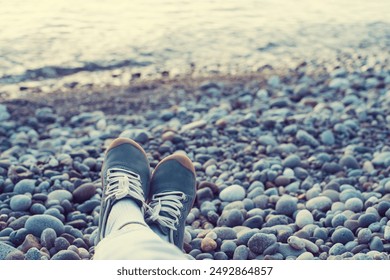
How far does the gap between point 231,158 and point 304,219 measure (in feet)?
3.03

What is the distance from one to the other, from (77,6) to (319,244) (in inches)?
183

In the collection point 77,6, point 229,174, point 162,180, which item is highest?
point 77,6

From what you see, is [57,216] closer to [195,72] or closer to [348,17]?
[195,72]

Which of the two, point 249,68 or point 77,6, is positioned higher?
point 77,6

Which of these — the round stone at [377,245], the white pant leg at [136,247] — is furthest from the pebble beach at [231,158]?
Result: the white pant leg at [136,247]

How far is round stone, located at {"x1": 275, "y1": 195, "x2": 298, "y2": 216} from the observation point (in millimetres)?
2701

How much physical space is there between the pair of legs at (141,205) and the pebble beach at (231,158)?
186 mm

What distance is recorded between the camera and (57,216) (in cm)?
262

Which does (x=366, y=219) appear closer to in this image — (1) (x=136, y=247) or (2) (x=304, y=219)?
(2) (x=304, y=219)

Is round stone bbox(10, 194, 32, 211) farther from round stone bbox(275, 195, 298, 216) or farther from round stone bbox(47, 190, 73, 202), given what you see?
round stone bbox(275, 195, 298, 216)

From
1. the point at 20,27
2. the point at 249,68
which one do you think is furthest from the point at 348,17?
the point at 20,27

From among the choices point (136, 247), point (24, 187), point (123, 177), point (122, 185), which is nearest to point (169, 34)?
point (24, 187)

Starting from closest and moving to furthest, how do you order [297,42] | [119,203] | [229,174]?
[119,203] < [229,174] < [297,42]

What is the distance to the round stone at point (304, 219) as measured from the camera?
101 inches
